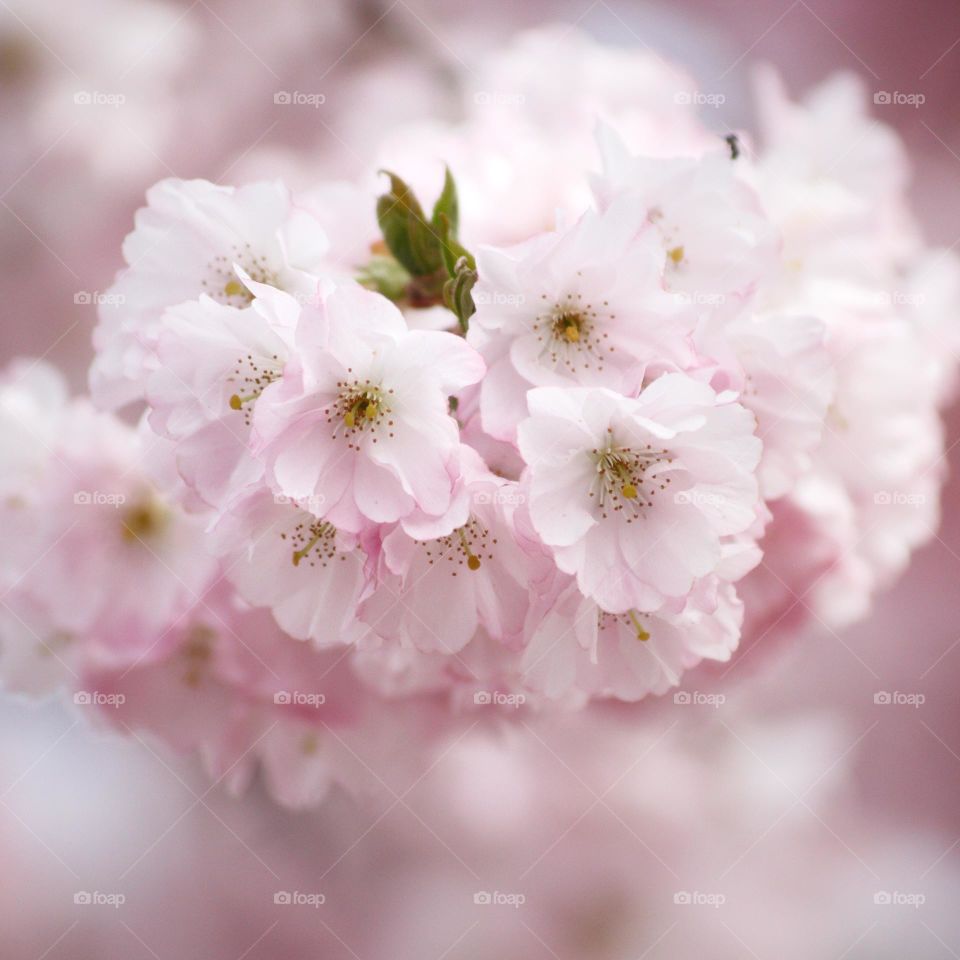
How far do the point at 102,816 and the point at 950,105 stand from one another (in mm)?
1013

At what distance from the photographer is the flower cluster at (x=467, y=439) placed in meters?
0.40

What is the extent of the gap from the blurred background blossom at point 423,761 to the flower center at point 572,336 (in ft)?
1.10

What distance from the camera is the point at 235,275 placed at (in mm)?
486

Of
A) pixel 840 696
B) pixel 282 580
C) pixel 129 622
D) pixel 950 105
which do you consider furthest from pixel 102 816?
pixel 950 105

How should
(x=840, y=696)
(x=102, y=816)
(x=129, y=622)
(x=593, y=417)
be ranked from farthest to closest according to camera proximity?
(x=840, y=696) → (x=102, y=816) → (x=129, y=622) → (x=593, y=417)

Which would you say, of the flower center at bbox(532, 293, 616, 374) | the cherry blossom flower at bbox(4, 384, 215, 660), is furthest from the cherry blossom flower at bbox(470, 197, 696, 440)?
the cherry blossom flower at bbox(4, 384, 215, 660)

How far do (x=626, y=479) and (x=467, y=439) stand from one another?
0.26 ft

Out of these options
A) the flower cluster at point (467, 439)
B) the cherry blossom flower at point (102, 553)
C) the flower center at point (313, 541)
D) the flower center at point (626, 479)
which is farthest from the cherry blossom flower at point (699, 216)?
the cherry blossom flower at point (102, 553)

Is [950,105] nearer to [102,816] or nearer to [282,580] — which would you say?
[282,580]

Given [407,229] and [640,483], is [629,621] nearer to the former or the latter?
[640,483]

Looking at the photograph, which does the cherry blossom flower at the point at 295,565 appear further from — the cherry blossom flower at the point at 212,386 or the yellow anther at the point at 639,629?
the yellow anther at the point at 639,629

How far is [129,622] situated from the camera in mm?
604

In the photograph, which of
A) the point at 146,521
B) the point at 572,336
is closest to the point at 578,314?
the point at 572,336

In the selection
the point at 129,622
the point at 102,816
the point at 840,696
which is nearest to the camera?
the point at 129,622
